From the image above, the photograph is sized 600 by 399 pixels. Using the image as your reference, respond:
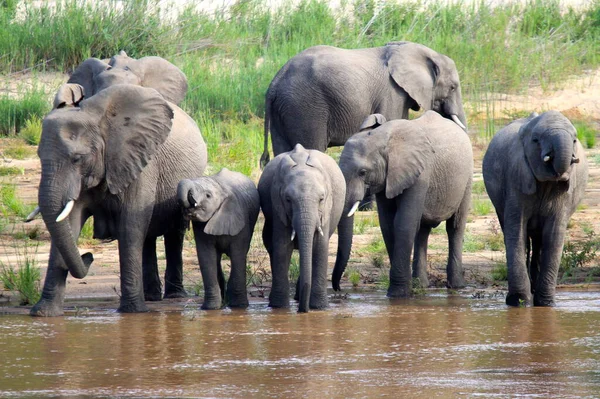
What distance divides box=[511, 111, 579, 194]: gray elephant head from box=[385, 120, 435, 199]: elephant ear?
1.13m

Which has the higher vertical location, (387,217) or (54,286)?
(387,217)

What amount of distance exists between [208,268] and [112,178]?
86 centimetres

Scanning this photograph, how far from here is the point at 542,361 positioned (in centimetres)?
666

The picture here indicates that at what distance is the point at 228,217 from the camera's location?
858 centimetres

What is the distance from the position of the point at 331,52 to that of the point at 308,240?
524 centimetres

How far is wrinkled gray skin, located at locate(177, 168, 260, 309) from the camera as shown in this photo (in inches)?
335

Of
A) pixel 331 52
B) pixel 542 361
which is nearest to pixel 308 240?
pixel 542 361

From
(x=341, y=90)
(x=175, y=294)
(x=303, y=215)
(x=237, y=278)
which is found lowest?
(x=175, y=294)

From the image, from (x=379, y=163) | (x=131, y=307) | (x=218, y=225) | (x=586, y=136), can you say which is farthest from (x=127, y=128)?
(x=586, y=136)

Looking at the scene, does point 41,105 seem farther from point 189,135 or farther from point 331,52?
point 189,135

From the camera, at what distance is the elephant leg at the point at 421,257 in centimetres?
991

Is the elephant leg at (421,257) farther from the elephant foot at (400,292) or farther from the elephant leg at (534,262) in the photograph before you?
the elephant leg at (534,262)

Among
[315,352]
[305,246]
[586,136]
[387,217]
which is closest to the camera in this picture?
[315,352]

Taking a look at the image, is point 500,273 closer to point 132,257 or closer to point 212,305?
point 212,305
